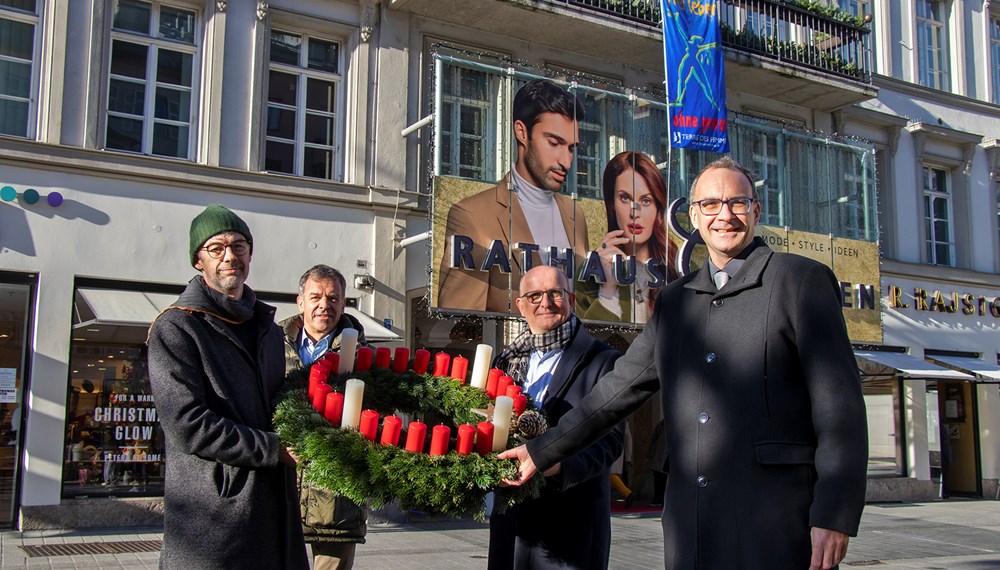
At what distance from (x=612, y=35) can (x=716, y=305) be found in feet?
44.7

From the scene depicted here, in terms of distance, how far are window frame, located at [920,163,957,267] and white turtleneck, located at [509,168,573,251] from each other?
1002 cm

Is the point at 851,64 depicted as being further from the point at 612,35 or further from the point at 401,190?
the point at 401,190

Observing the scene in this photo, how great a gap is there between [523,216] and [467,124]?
64.5 inches

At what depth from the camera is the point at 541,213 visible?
49.1ft

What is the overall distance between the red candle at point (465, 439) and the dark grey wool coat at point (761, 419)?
66cm

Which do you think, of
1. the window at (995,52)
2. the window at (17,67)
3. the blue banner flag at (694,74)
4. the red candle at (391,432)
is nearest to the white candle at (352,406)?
the red candle at (391,432)

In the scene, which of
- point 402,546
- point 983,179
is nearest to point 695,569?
point 402,546

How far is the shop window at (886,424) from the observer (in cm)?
1919

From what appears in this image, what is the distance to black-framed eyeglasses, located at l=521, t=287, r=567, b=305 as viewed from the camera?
4.32 metres

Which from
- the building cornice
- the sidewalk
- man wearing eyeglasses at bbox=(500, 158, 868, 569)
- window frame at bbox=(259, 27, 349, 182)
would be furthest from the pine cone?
window frame at bbox=(259, 27, 349, 182)

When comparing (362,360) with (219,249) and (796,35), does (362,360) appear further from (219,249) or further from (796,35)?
(796,35)

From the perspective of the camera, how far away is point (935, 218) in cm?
2120

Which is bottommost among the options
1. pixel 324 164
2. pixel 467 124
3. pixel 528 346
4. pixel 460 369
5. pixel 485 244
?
pixel 460 369

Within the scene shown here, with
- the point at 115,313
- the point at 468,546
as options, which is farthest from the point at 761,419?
the point at 115,313
